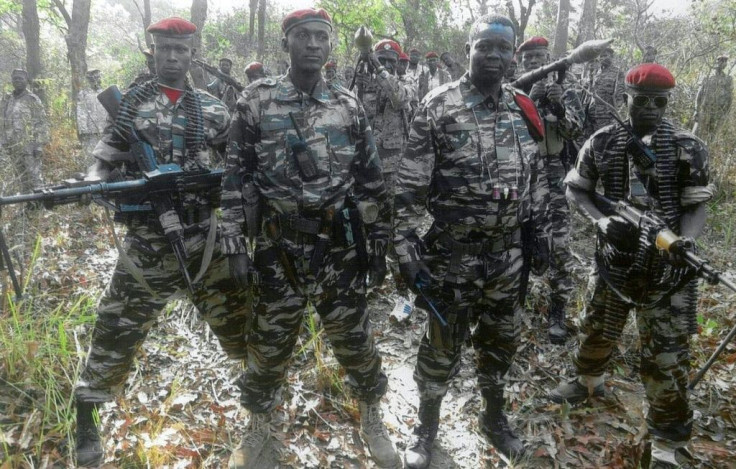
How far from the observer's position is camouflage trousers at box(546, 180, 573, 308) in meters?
4.32

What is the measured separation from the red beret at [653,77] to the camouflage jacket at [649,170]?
294 mm

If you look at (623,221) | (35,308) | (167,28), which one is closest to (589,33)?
(623,221)

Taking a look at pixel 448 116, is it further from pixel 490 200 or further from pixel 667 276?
pixel 667 276

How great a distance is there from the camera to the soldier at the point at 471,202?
2.66 m

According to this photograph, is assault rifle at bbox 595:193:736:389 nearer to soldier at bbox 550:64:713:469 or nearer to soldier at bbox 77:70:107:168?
soldier at bbox 550:64:713:469

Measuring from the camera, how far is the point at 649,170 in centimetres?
288

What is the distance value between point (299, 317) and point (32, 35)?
1371 cm

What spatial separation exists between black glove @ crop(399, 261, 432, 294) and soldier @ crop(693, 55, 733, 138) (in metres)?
7.64

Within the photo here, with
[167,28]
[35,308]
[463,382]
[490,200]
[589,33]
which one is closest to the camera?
[490,200]

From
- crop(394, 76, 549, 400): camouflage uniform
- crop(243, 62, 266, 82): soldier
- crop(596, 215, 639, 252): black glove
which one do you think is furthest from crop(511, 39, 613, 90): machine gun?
crop(243, 62, 266, 82): soldier

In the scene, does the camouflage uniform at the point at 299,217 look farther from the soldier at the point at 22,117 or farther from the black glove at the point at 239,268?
the soldier at the point at 22,117

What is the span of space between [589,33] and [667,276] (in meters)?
14.8

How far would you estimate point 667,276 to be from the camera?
2781mm

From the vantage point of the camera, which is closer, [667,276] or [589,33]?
[667,276]
